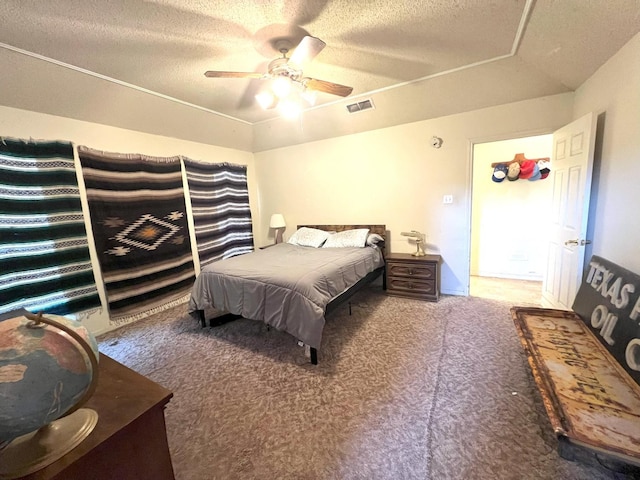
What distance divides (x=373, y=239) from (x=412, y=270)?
639 millimetres

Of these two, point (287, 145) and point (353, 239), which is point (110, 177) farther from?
point (353, 239)

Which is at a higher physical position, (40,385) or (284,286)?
(40,385)

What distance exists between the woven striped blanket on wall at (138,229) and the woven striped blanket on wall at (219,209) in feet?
0.71

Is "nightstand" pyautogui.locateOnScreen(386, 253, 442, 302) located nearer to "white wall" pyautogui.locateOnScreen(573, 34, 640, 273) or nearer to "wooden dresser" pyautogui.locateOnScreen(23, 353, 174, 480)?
"white wall" pyautogui.locateOnScreen(573, 34, 640, 273)

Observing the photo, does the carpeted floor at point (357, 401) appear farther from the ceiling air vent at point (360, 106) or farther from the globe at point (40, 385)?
the ceiling air vent at point (360, 106)

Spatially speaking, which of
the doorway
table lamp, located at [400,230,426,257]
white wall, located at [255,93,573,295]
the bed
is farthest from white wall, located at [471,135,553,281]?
the bed

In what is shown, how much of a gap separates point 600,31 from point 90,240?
15.3 feet

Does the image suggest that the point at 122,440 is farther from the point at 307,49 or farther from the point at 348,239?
the point at 348,239

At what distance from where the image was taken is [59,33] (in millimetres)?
1852

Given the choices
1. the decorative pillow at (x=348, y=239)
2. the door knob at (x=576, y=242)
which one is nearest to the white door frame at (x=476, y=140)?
the door knob at (x=576, y=242)

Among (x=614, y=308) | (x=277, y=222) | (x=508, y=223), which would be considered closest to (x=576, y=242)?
(x=614, y=308)

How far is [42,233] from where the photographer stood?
251 cm

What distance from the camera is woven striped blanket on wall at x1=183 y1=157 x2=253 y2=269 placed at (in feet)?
12.7

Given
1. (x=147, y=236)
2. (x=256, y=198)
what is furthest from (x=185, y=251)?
(x=256, y=198)
